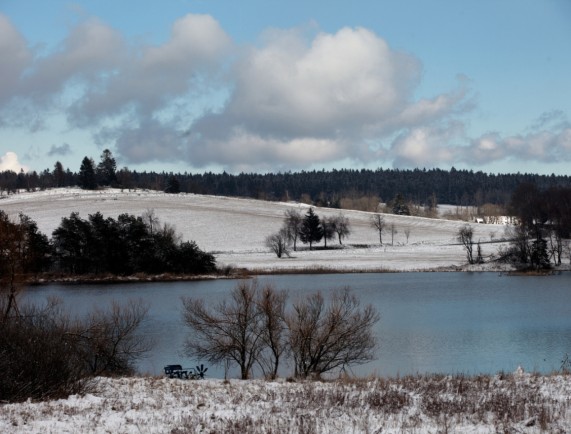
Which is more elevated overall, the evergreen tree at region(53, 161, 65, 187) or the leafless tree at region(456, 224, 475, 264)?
the evergreen tree at region(53, 161, 65, 187)

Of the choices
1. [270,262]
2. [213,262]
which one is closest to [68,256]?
[213,262]

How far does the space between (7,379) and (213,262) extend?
6653 cm

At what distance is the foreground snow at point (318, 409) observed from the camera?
10.6m

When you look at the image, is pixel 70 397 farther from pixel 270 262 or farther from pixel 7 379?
pixel 270 262

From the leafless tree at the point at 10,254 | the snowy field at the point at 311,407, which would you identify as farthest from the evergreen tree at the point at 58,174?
the snowy field at the point at 311,407

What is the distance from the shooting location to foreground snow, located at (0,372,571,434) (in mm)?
10578

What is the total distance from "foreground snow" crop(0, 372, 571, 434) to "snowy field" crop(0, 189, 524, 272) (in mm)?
63906

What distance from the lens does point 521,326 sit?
3441 cm

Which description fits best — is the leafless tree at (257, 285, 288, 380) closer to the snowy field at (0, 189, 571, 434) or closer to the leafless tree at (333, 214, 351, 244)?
the snowy field at (0, 189, 571, 434)

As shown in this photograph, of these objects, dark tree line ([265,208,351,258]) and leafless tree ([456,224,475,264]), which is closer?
leafless tree ([456,224,475,264])

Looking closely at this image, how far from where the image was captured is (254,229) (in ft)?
384

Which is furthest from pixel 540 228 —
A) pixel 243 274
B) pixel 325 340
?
pixel 325 340

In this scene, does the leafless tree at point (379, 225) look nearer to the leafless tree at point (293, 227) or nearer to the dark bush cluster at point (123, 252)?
the leafless tree at point (293, 227)

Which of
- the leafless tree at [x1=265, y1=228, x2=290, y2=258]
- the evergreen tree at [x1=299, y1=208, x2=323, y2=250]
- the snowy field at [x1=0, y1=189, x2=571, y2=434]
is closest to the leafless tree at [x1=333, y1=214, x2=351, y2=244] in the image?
the evergreen tree at [x1=299, y1=208, x2=323, y2=250]
